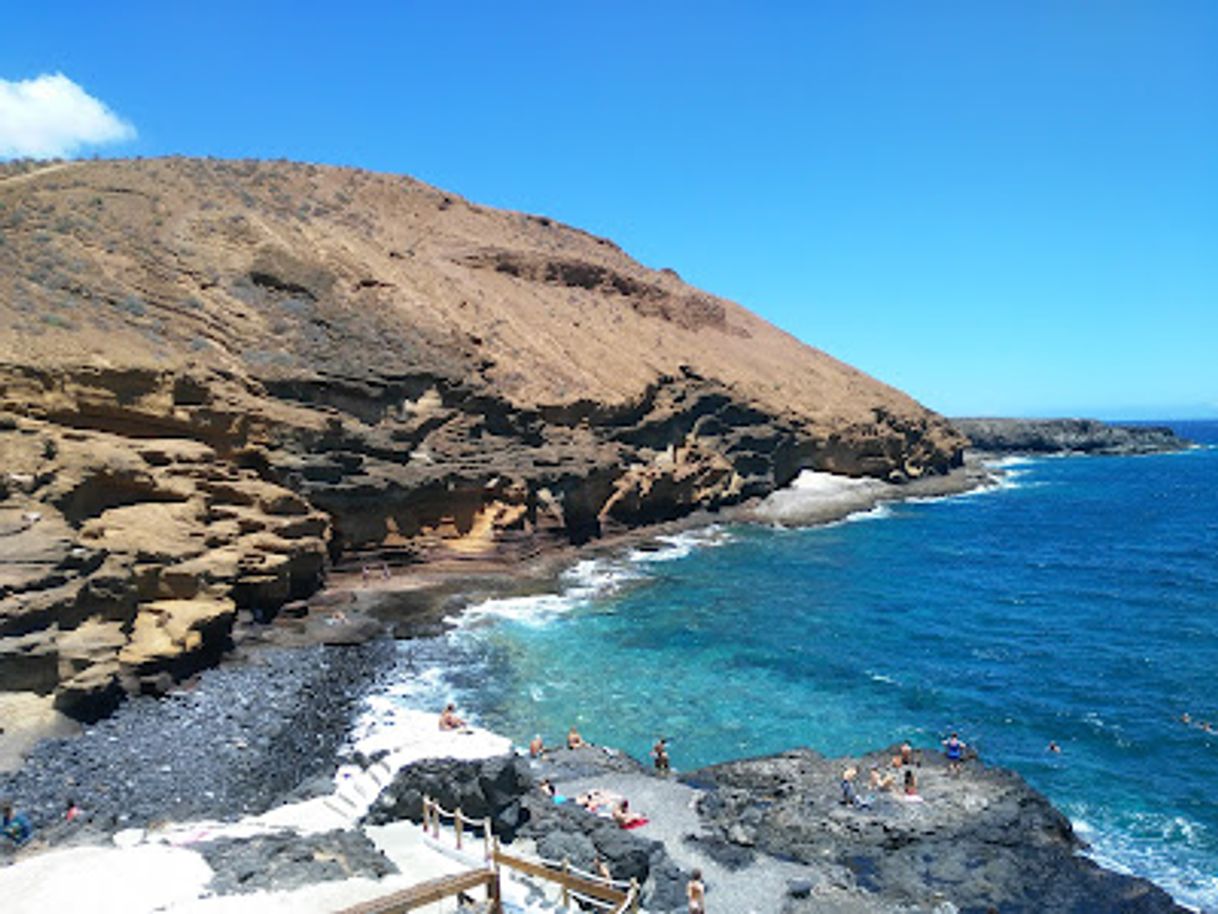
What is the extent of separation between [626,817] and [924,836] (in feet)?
19.5

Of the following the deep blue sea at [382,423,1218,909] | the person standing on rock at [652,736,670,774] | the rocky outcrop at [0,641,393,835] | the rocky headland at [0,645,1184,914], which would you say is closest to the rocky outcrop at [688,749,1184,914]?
the rocky headland at [0,645,1184,914]

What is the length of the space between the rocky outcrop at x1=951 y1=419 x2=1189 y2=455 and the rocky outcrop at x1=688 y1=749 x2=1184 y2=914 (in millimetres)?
110110

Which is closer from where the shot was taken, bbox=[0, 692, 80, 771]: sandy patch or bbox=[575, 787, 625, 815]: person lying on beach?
bbox=[575, 787, 625, 815]: person lying on beach

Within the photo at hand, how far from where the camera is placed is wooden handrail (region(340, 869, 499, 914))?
9.36 meters

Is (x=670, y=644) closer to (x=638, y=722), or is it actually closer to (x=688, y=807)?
(x=638, y=722)

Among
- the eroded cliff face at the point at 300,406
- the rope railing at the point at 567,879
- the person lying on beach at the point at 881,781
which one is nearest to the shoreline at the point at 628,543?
the eroded cliff face at the point at 300,406

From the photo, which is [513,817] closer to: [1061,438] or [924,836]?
[924,836]

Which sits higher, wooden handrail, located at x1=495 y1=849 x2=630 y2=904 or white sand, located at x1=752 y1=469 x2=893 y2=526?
white sand, located at x1=752 y1=469 x2=893 y2=526

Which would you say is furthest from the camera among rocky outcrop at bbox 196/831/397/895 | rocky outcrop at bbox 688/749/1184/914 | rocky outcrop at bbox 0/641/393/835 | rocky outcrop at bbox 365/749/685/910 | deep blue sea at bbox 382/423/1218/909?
deep blue sea at bbox 382/423/1218/909

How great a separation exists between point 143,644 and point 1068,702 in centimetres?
2573

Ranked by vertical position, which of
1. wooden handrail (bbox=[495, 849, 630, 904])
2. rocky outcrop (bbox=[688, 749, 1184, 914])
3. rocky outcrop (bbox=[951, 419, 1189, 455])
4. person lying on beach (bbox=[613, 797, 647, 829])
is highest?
rocky outcrop (bbox=[951, 419, 1189, 455])

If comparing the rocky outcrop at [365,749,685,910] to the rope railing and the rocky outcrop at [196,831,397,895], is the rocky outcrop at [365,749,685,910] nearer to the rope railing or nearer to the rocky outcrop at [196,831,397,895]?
the rope railing

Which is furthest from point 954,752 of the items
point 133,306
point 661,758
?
point 133,306

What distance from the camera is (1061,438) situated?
120m
